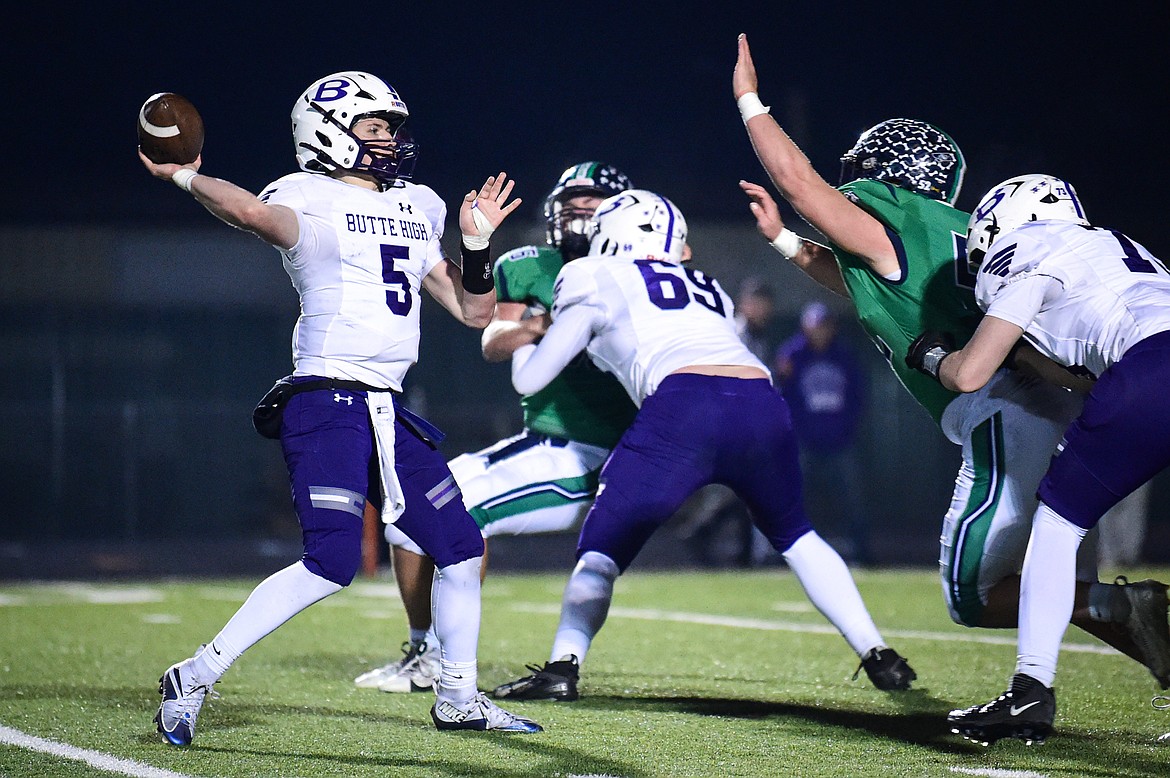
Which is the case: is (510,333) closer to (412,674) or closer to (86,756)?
(412,674)

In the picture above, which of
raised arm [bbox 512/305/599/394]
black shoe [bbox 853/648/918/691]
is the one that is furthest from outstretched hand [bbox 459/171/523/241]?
black shoe [bbox 853/648/918/691]

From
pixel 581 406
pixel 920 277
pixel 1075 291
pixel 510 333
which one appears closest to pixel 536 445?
pixel 581 406

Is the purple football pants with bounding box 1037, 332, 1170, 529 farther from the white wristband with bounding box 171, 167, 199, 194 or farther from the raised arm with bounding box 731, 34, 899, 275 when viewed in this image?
the white wristband with bounding box 171, 167, 199, 194

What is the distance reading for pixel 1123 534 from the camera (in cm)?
938

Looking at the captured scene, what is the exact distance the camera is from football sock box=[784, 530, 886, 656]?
4414mm

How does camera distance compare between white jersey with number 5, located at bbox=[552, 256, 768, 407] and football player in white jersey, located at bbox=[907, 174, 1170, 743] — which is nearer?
football player in white jersey, located at bbox=[907, 174, 1170, 743]

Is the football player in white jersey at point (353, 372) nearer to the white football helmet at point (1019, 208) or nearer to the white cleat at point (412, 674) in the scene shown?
the white cleat at point (412, 674)

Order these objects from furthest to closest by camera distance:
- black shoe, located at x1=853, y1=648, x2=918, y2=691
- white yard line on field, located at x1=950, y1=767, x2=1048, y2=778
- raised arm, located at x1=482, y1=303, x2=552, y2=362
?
raised arm, located at x1=482, y1=303, x2=552, y2=362 < black shoe, located at x1=853, y1=648, x2=918, y2=691 < white yard line on field, located at x1=950, y1=767, x2=1048, y2=778

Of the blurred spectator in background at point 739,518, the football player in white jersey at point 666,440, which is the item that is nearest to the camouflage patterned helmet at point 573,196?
the football player in white jersey at point 666,440

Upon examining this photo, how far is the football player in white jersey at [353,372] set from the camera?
12.1 feet

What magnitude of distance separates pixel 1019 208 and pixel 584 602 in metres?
1.72

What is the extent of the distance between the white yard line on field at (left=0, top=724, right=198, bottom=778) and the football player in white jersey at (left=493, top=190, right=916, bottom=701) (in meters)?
Result: 1.30

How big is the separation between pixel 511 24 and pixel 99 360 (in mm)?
7612

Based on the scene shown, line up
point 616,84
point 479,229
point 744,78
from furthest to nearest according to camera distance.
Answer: point 616,84 → point 744,78 → point 479,229
